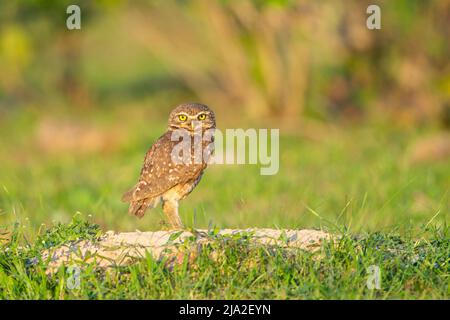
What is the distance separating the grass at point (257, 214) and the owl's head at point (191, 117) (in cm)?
66

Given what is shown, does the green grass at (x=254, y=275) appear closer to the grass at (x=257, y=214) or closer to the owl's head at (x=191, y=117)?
the grass at (x=257, y=214)

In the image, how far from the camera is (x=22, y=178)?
1160 cm

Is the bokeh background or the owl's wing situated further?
the bokeh background

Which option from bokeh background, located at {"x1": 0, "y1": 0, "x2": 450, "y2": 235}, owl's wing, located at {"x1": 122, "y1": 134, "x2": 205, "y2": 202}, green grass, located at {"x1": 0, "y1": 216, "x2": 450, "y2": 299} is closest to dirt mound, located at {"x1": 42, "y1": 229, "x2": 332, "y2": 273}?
green grass, located at {"x1": 0, "y1": 216, "x2": 450, "y2": 299}

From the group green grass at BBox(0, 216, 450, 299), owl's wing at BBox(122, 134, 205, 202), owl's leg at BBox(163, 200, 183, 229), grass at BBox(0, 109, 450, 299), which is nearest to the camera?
green grass at BBox(0, 216, 450, 299)

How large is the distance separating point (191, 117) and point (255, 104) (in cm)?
979

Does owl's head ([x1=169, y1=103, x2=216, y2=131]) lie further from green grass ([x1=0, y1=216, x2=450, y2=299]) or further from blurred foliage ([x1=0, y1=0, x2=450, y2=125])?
blurred foliage ([x1=0, y1=0, x2=450, y2=125])

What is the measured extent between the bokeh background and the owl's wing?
145cm

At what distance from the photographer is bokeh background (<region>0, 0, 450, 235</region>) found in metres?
9.91

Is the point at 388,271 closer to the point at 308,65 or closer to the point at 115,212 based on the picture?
Result: the point at 115,212

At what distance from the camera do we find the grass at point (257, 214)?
204 inches
